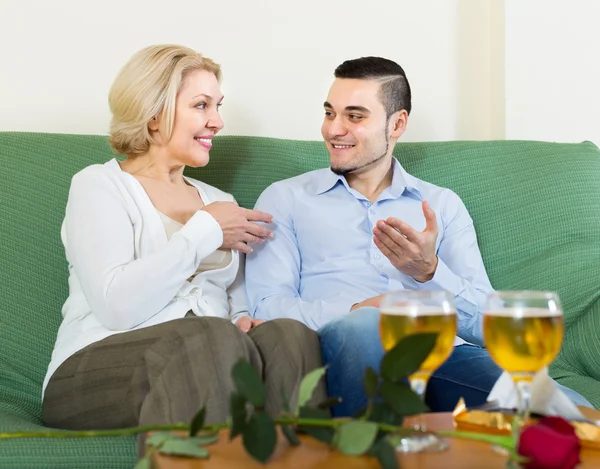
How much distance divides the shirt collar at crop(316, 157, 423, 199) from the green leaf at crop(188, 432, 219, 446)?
130cm

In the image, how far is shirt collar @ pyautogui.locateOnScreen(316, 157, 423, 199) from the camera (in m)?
2.14

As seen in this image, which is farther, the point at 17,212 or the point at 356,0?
the point at 356,0

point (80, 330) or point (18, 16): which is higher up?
point (18, 16)

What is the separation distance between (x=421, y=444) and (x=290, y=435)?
5.4 inches

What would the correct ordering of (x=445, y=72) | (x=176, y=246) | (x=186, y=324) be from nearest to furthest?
(x=186, y=324), (x=176, y=246), (x=445, y=72)

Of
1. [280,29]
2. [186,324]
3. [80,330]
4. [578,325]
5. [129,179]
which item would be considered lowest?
[578,325]

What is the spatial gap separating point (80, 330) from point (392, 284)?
73 centimetres

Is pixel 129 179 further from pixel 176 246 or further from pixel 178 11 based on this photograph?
pixel 178 11

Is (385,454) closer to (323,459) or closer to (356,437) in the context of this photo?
(356,437)

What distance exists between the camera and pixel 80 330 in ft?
5.68

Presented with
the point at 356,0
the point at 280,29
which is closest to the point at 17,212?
the point at 280,29

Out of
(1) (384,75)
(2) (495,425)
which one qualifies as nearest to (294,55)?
(1) (384,75)

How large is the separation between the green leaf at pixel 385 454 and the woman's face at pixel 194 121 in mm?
1329

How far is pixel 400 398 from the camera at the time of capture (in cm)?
78
